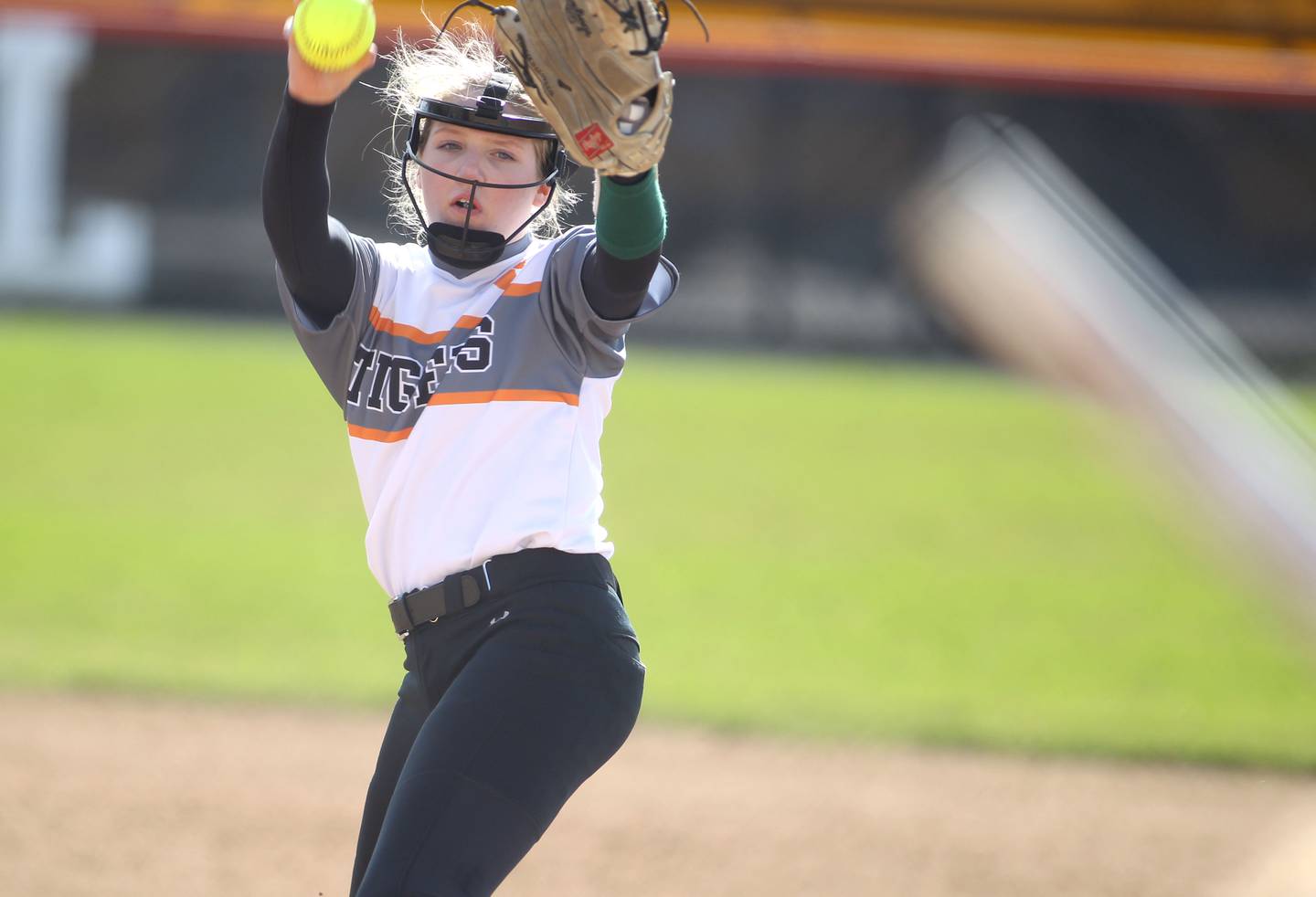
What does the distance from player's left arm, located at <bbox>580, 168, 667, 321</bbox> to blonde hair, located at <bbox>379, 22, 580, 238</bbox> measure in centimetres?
32

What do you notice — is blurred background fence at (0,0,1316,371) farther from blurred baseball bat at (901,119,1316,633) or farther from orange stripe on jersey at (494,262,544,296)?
orange stripe on jersey at (494,262,544,296)

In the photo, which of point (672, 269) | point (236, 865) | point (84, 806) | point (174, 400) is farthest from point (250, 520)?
point (672, 269)

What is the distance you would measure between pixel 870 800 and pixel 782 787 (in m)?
0.31

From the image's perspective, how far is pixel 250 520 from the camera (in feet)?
28.6

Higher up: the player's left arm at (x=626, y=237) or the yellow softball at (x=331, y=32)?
the yellow softball at (x=331, y=32)

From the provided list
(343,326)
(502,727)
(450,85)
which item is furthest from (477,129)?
(502,727)

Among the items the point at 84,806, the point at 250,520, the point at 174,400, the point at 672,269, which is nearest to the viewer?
the point at 672,269

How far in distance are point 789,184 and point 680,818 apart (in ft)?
42.7

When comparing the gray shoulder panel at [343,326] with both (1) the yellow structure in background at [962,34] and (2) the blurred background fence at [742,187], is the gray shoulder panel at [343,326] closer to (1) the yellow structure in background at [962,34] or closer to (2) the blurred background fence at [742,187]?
(1) the yellow structure in background at [962,34]

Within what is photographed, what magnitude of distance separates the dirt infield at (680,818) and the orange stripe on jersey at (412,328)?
2083 mm

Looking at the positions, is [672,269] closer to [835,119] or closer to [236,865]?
[236,865]

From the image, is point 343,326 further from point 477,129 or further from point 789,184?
point 789,184

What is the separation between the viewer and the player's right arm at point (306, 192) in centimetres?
204

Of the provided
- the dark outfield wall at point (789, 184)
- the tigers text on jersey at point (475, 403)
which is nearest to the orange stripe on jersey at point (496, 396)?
the tigers text on jersey at point (475, 403)
